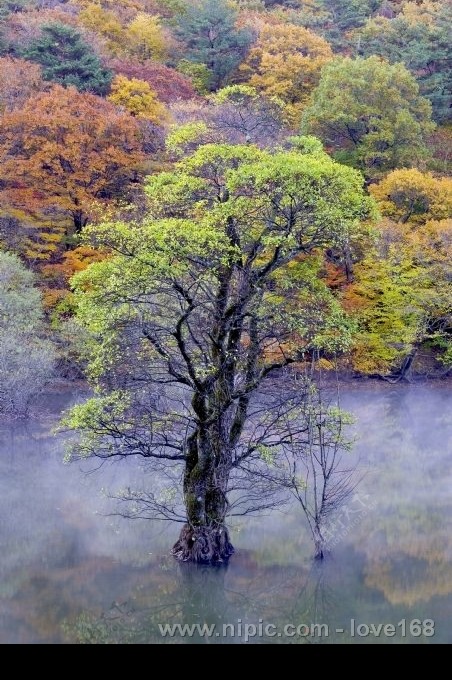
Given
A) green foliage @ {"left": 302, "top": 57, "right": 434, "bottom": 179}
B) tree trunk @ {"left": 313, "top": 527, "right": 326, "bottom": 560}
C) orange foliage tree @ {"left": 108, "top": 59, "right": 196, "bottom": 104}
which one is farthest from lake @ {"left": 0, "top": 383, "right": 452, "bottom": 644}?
orange foliage tree @ {"left": 108, "top": 59, "right": 196, "bottom": 104}

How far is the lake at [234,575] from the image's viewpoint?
28.8 feet

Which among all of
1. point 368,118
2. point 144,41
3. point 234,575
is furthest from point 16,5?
point 234,575

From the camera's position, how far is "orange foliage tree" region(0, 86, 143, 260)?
25516 mm

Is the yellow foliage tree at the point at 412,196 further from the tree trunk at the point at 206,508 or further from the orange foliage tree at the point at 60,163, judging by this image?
the tree trunk at the point at 206,508

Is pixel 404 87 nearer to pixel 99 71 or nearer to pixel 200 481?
pixel 99 71

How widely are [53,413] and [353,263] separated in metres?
11.1

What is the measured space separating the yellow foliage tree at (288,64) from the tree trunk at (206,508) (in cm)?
2504

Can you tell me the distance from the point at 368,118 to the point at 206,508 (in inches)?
952

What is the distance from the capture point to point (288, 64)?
3556 centimetres

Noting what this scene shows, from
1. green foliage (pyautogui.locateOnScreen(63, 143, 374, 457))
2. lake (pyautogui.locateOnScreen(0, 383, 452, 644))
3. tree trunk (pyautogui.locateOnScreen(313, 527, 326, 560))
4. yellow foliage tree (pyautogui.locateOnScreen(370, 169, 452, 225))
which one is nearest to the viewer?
lake (pyautogui.locateOnScreen(0, 383, 452, 644))

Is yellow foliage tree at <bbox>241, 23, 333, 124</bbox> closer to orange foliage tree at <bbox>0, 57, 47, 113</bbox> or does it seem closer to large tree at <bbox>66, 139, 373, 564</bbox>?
orange foliage tree at <bbox>0, 57, 47, 113</bbox>

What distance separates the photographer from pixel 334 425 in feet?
34.5

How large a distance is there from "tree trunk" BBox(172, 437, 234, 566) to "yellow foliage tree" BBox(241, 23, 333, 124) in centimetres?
2504

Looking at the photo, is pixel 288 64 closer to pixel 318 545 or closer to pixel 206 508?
pixel 318 545
